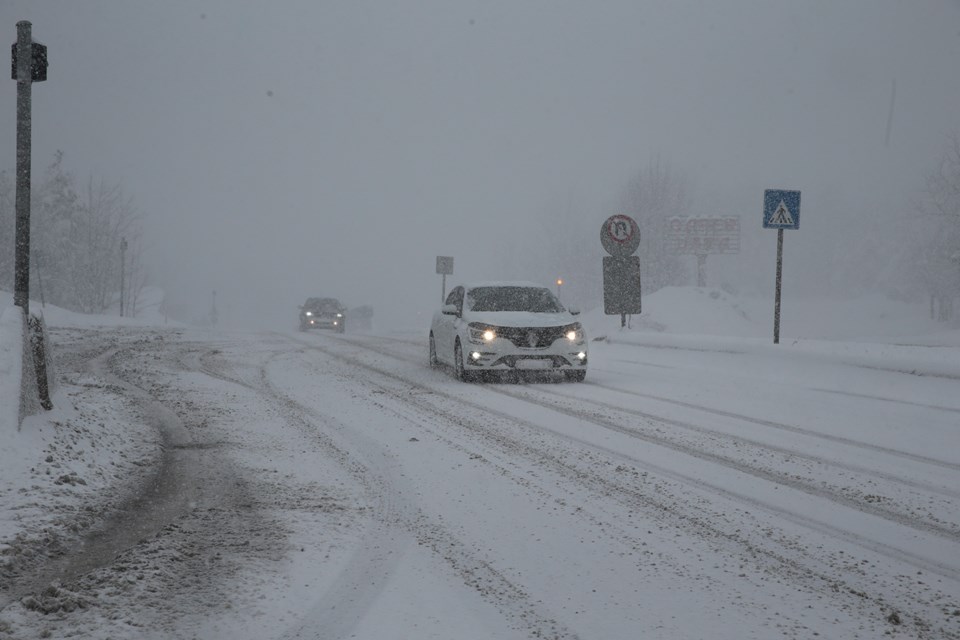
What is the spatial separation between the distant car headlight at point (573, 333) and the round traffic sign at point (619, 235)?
690 centimetres

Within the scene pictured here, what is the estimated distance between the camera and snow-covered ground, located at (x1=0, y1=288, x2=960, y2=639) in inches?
114

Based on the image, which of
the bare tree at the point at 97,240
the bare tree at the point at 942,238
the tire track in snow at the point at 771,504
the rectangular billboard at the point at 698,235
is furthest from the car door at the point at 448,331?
the bare tree at the point at 97,240

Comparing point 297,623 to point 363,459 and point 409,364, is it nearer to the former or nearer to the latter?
point 363,459

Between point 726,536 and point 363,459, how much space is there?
2888 millimetres

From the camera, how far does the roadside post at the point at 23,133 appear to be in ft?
23.3

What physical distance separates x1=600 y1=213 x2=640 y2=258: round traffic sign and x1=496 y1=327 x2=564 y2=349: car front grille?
7209mm

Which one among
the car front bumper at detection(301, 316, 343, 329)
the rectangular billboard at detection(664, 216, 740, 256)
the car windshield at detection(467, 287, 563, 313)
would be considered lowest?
the car front bumper at detection(301, 316, 343, 329)

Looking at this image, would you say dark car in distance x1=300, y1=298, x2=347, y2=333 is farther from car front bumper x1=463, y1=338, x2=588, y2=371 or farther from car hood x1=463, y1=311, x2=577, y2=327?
car front bumper x1=463, y1=338, x2=588, y2=371

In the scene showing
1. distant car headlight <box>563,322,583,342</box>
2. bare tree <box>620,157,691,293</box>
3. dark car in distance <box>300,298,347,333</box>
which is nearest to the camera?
distant car headlight <box>563,322,583,342</box>

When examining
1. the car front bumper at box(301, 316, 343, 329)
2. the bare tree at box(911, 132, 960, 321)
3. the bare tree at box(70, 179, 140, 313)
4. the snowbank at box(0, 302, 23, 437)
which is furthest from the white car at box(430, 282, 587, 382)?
the bare tree at box(70, 179, 140, 313)

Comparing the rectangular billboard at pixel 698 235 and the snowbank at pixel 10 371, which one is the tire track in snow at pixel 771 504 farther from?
the rectangular billboard at pixel 698 235

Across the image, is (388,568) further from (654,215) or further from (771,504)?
(654,215)

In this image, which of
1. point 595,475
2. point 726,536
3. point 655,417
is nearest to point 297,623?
point 726,536

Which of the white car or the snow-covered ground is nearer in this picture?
the snow-covered ground
